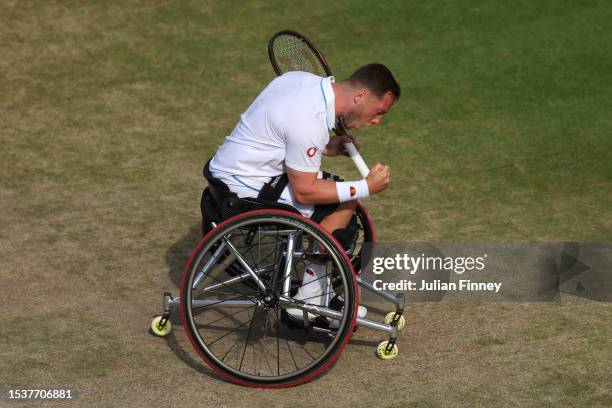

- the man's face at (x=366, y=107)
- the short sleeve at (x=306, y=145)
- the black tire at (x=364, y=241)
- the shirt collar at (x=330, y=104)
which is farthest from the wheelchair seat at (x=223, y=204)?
the black tire at (x=364, y=241)

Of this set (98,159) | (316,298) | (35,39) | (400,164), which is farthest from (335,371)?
(35,39)

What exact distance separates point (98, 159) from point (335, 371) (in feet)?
12.1

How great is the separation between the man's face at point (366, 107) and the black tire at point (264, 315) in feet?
2.45

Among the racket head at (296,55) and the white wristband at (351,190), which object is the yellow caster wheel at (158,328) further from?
the racket head at (296,55)

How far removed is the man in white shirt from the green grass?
3.18 feet

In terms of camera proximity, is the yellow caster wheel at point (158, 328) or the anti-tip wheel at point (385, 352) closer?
the anti-tip wheel at point (385, 352)

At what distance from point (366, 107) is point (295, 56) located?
3.49 ft

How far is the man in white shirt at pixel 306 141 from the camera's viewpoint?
229 inches

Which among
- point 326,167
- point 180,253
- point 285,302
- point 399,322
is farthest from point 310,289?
point 326,167

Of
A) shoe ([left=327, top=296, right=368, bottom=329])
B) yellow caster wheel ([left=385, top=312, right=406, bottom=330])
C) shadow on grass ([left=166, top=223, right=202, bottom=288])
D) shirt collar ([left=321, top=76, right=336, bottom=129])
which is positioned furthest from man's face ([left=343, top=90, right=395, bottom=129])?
shadow on grass ([left=166, top=223, right=202, bottom=288])

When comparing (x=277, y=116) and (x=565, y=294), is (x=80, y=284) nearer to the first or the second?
(x=277, y=116)

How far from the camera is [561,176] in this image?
8.44 m

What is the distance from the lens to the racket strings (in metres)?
6.71

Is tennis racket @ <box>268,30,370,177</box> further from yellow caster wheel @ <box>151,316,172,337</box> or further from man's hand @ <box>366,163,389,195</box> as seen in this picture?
yellow caster wheel @ <box>151,316,172,337</box>
